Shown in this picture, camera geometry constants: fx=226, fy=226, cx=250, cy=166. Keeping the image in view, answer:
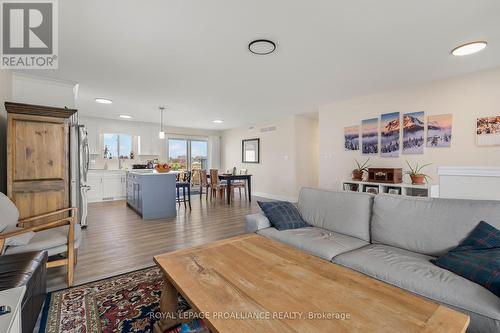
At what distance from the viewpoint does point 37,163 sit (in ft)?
8.80

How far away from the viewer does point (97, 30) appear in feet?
7.27

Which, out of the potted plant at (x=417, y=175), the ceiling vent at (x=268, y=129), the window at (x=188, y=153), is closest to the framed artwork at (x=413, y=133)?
the potted plant at (x=417, y=175)

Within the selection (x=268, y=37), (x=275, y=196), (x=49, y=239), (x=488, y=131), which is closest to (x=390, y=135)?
(x=488, y=131)

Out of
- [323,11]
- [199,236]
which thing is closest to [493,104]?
[323,11]

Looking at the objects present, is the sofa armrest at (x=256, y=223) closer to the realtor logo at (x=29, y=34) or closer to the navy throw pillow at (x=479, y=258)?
the navy throw pillow at (x=479, y=258)

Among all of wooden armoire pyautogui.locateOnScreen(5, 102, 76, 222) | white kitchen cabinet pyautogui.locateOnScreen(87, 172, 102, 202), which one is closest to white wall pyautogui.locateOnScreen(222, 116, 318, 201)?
white kitchen cabinet pyautogui.locateOnScreen(87, 172, 102, 202)

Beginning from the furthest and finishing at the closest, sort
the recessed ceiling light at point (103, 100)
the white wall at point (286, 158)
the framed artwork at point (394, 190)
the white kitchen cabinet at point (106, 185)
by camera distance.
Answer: the white kitchen cabinet at point (106, 185) < the white wall at point (286, 158) < the recessed ceiling light at point (103, 100) < the framed artwork at point (394, 190)

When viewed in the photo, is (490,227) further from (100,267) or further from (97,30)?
(97,30)

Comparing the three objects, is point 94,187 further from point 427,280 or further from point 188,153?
point 427,280

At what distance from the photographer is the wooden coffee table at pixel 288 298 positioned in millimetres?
948

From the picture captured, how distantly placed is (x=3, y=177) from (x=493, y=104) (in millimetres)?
6656

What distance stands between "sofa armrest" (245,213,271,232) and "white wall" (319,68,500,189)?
2.91 metres

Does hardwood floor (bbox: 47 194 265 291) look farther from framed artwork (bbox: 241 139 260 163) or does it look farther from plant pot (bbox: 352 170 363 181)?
framed artwork (bbox: 241 139 260 163)

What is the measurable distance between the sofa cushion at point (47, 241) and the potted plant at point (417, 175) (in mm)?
4464
